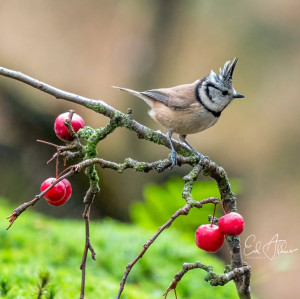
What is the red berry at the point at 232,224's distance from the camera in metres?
1.95

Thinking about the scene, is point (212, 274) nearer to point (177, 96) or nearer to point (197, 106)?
point (197, 106)

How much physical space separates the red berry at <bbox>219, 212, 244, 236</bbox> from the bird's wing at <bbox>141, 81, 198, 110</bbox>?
6.72 ft

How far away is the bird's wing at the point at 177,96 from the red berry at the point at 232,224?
2049 millimetres

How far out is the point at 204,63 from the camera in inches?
412

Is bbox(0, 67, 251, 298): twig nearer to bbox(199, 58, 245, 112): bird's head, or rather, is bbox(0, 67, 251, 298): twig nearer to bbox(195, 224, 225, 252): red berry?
bbox(195, 224, 225, 252): red berry

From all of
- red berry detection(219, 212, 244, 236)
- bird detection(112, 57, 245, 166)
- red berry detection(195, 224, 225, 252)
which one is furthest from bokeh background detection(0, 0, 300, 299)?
red berry detection(219, 212, 244, 236)

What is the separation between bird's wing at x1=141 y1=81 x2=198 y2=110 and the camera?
4.00 metres

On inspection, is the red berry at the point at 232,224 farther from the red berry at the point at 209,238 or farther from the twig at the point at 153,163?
the twig at the point at 153,163

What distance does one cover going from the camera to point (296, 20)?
1049cm

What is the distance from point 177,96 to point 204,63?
651cm

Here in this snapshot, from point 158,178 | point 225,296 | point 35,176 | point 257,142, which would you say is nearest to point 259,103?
point 257,142

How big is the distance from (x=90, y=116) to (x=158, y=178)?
156 centimetres

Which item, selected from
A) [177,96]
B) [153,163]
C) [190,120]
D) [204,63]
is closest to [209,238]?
[153,163]

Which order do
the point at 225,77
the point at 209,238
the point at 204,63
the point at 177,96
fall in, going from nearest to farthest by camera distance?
the point at 209,238, the point at 225,77, the point at 177,96, the point at 204,63
